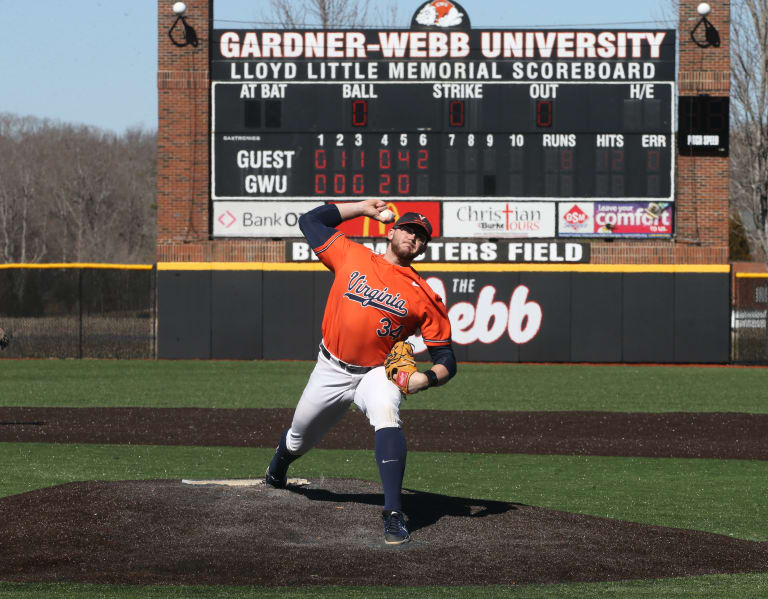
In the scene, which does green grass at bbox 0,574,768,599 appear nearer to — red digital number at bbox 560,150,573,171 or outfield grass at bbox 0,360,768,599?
outfield grass at bbox 0,360,768,599

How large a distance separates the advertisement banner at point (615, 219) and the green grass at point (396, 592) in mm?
17531

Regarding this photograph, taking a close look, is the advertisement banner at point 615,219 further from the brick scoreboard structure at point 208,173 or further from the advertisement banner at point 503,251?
the brick scoreboard structure at point 208,173

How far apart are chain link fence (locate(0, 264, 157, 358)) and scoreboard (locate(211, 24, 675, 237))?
368 centimetres

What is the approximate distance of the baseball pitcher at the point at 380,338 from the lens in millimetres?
6258

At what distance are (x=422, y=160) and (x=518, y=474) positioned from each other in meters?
13.2

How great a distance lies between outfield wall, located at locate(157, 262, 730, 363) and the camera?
22.9m

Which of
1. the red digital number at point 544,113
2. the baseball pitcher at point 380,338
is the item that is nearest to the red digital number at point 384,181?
the red digital number at point 544,113

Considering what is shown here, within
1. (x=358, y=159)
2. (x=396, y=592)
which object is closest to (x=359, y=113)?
(x=358, y=159)

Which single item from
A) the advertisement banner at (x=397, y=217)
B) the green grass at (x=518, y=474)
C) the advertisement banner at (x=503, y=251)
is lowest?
the green grass at (x=518, y=474)

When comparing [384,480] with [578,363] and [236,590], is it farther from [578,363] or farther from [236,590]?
[578,363]

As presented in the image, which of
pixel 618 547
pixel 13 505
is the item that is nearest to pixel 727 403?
pixel 618 547

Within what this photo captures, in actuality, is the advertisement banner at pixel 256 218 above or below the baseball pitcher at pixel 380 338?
above

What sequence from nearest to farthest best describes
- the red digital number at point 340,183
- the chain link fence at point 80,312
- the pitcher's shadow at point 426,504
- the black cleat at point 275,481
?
1. the pitcher's shadow at point 426,504
2. the black cleat at point 275,481
3. the red digital number at point 340,183
4. the chain link fence at point 80,312

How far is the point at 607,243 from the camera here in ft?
75.8
